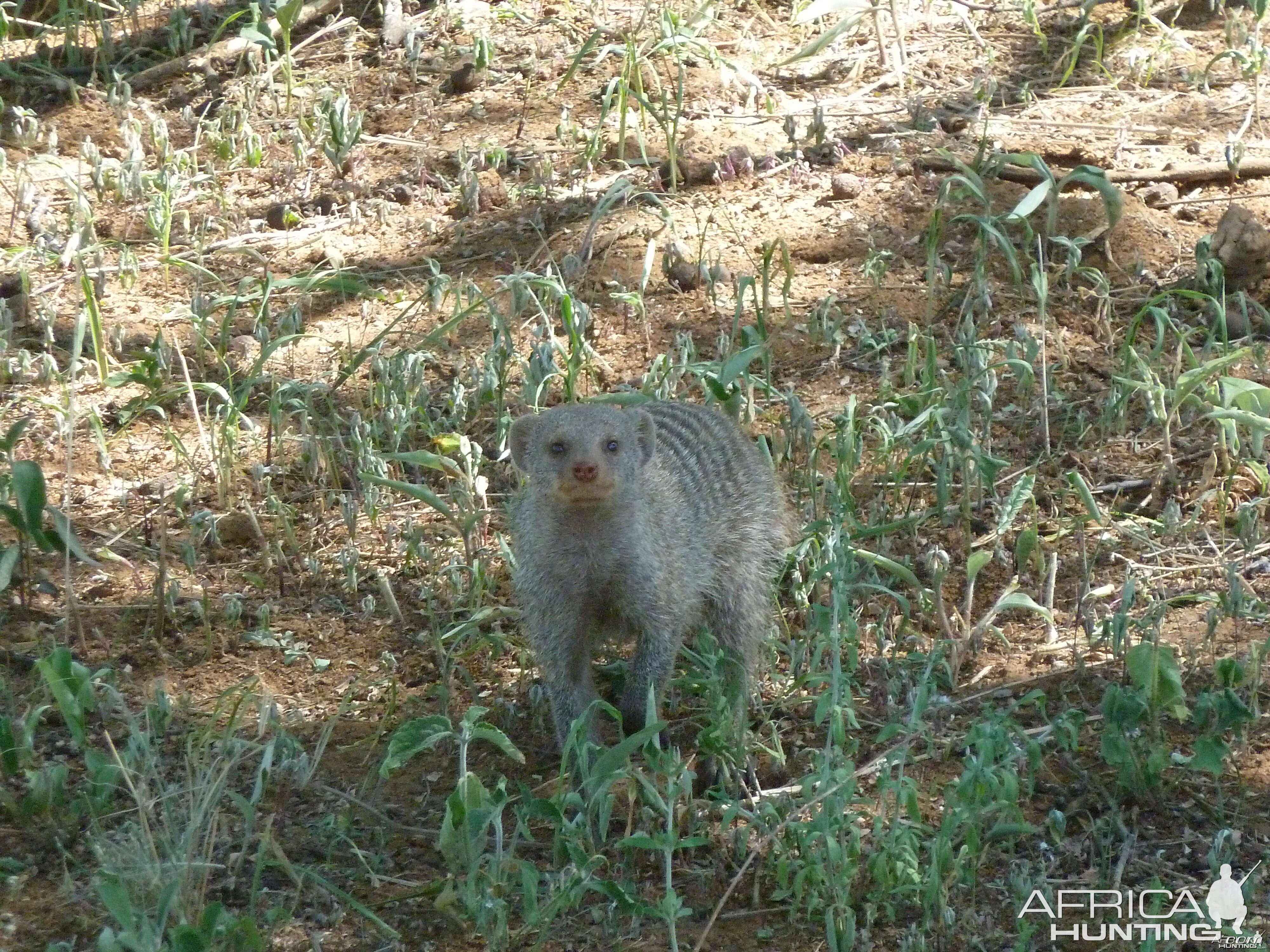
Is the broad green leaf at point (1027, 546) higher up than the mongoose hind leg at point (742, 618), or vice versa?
the broad green leaf at point (1027, 546)

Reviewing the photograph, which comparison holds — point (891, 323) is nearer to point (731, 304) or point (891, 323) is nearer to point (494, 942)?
point (731, 304)

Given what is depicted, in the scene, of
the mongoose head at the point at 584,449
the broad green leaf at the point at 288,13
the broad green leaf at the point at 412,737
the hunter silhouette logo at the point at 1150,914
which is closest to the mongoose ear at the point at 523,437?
the mongoose head at the point at 584,449

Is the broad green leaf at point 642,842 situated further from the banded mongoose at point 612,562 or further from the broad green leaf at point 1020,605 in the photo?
the broad green leaf at point 1020,605

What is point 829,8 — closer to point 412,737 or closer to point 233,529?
point 233,529

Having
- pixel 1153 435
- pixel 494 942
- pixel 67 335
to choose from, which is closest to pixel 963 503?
pixel 1153 435

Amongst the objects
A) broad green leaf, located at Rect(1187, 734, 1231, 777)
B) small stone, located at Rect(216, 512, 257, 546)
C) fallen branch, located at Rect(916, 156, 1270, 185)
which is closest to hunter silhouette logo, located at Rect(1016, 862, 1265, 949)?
broad green leaf, located at Rect(1187, 734, 1231, 777)

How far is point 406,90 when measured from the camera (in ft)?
21.2

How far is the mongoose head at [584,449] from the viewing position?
348 cm

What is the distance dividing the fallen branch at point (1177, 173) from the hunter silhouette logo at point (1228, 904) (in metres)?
3.00

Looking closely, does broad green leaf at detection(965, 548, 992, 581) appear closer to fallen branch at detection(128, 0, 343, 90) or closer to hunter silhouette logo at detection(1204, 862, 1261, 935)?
hunter silhouette logo at detection(1204, 862, 1261, 935)

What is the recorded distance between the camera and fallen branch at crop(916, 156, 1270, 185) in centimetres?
536

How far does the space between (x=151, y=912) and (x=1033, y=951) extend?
1.68 meters

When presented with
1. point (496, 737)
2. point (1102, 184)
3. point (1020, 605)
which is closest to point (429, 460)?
point (496, 737)

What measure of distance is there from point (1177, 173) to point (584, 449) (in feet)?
9.61
